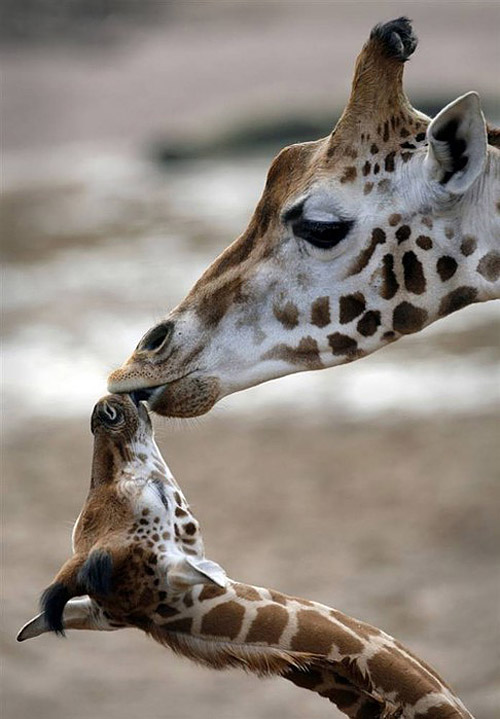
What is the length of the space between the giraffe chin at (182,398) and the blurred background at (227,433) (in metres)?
0.18

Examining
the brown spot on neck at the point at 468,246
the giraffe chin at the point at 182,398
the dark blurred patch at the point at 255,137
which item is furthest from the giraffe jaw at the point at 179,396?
the dark blurred patch at the point at 255,137

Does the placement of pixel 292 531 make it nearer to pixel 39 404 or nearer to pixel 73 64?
pixel 39 404

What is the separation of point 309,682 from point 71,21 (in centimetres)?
3050

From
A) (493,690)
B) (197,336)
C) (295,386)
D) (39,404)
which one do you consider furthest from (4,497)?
(197,336)

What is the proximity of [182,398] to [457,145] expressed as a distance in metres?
1.13

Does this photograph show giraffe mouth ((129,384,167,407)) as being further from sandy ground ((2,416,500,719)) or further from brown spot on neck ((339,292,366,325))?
sandy ground ((2,416,500,719))

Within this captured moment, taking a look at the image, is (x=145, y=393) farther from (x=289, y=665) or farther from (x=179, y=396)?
(x=289, y=665)

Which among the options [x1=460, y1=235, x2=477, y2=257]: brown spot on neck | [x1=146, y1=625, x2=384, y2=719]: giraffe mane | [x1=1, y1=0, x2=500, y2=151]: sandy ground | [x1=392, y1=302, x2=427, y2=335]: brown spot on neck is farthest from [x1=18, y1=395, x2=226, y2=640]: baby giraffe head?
[x1=1, y1=0, x2=500, y2=151]: sandy ground

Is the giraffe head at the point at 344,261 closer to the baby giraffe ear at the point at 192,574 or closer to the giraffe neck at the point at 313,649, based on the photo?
the baby giraffe ear at the point at 192,574

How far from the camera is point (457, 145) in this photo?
4234 millimetres

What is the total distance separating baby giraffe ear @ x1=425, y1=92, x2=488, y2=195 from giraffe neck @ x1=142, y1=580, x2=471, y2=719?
136cm

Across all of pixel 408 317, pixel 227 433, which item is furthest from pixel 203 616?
pixel 227 433

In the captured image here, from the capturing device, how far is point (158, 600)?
169 inches

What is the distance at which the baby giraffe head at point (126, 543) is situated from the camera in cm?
427
